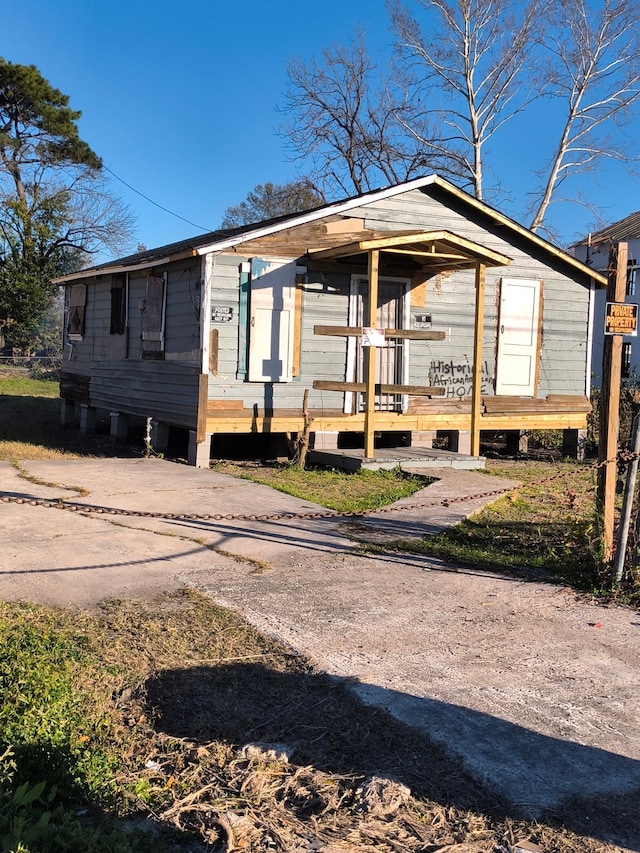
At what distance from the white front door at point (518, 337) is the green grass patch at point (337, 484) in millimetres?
4004

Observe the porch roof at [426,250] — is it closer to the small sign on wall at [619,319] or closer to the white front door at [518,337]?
the white front door at [518,337]

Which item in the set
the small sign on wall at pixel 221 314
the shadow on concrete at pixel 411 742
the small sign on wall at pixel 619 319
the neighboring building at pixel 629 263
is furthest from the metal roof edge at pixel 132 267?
the neighboring building at pixel 629 263

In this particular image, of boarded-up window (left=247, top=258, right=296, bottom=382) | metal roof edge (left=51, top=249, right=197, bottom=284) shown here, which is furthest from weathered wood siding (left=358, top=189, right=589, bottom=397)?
metal roof edge (left=51, top=249, right=197, bottom=284)

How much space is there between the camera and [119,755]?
3.27m

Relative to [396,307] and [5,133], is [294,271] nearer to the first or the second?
[396,307]

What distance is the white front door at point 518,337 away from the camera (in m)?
14.6

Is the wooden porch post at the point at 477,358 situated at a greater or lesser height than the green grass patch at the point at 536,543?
greater

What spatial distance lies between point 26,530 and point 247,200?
45.3 metres

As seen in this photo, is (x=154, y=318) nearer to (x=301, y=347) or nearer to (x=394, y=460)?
(x=301, y=347)

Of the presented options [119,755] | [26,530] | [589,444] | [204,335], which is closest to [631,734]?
[119,755]

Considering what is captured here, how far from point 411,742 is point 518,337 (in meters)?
12.0

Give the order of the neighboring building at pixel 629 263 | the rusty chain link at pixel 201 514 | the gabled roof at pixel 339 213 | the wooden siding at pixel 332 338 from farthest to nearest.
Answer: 1. the neighboring building at pixel 629 263
2. the wooden siding at pixel 332 338
3. the gabled roof at pixel 339 213
4. the rusty chain link at pixel 201 514

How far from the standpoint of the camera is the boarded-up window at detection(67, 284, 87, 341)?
18078mm

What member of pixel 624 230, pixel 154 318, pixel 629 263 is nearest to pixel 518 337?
pixel 154 318
